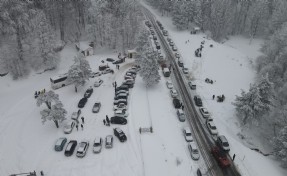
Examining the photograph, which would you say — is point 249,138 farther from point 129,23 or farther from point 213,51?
point 129,23

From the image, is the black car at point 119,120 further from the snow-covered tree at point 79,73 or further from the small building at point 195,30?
the small building at point 195,30

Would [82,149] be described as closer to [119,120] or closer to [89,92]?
[119,120]

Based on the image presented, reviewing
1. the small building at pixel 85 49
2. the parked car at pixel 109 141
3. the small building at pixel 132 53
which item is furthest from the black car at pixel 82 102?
the small building at pixel 132 53

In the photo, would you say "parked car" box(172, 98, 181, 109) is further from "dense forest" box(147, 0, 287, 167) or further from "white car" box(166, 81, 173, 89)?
"dense forest" box(147, 0, 287, 167)

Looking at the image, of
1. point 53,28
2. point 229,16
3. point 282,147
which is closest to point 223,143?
point 282,147

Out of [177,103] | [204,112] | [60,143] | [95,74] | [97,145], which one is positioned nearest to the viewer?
[97,145]
